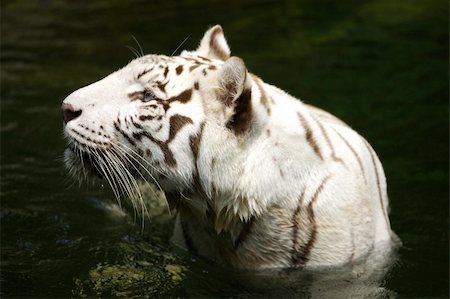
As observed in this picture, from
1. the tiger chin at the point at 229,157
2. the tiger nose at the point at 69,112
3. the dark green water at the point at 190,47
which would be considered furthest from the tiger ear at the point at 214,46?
the dark green water at the point at 190,47

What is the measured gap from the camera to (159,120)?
9.18ft

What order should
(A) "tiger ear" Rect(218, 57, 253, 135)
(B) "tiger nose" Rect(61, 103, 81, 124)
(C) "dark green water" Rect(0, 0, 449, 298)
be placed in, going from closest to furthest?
(A) "tiger ear" Rect(218, 57, 253, 135) → (B) "tiger nose" Rect(61, 103, 81, 124) → (C) "dark green water" Rect(0, 0, 449, 298)

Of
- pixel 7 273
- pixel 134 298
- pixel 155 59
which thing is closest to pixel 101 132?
pixel 155 59

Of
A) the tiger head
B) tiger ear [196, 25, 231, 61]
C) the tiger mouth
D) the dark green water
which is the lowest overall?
the dark green water

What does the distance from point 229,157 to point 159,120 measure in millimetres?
280

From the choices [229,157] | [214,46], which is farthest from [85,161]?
[214,46]

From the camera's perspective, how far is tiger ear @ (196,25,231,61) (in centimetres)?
313

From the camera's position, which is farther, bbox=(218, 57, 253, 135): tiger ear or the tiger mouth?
the tiger mouth

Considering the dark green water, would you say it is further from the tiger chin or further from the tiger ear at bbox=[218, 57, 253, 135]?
the tiger ear at bbox=[218, 57, 253, 135]

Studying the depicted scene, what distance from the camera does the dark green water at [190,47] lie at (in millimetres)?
3326

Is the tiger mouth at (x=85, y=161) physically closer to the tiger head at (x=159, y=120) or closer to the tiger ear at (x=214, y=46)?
the tiger head at (x=159, y=120)

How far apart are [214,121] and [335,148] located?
560 millimetres

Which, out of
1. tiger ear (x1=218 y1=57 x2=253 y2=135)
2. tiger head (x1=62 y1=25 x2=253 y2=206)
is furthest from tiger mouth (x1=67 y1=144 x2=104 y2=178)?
tiger ear (x1=218 y1=57 x2=253 y2=135)

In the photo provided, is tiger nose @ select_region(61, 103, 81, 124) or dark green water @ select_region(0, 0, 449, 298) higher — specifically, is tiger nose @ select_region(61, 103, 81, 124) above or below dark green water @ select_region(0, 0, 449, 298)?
above
